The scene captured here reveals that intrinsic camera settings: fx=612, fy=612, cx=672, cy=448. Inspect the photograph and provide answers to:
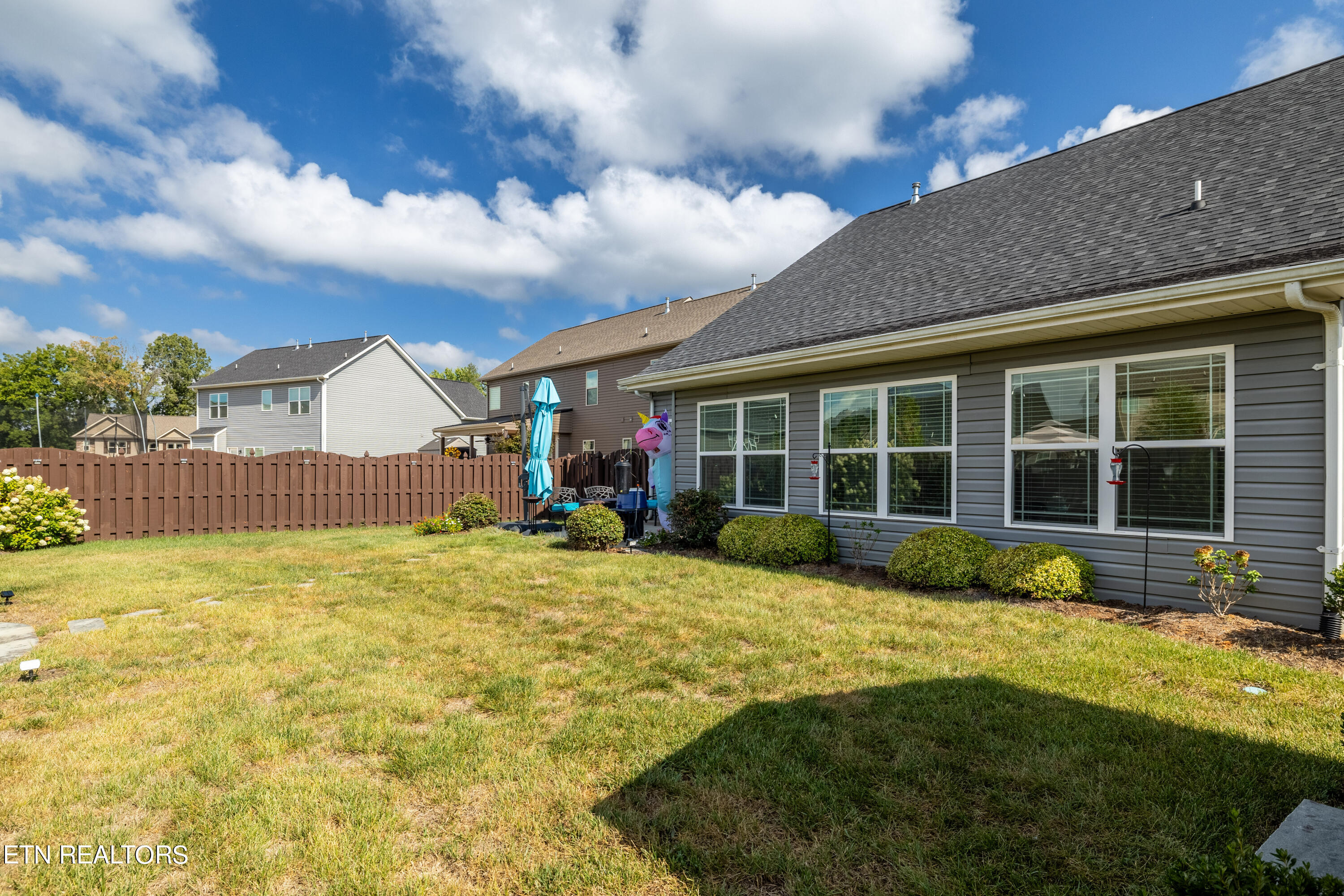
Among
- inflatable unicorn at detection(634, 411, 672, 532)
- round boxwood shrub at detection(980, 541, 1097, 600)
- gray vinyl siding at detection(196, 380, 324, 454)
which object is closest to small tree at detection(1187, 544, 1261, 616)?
round boxwood shrub at detection(980, 541, 1097, 600)

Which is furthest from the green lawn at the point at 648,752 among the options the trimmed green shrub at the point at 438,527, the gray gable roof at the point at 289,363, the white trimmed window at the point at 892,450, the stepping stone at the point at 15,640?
the gray gable roof at the point at 289,363

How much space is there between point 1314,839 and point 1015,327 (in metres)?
4.99

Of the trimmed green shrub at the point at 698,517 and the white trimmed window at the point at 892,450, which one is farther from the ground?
the white trimmed window at the point at 892,450

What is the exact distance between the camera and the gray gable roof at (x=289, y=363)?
27.9 meters

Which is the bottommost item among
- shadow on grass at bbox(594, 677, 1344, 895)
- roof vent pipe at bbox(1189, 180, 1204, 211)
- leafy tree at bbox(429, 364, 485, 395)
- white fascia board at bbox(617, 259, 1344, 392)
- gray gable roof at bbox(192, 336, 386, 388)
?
shadow on grass at bbox(594, 677, 1344, 895)

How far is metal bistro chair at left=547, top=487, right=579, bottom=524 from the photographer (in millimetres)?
12875

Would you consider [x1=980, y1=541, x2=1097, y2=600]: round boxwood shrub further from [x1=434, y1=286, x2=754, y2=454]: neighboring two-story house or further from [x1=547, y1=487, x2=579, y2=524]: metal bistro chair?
[x1=434, y1=286, x2=754, y2=454]: neighboring two-story house

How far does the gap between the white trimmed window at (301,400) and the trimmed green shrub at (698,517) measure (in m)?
24.3

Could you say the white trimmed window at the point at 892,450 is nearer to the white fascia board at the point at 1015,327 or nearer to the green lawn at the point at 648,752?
the white fascia board at the point at 1015,327

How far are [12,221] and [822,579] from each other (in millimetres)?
36761

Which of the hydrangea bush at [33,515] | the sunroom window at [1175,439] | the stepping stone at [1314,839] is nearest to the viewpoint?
the stepping stone at [1314,839]

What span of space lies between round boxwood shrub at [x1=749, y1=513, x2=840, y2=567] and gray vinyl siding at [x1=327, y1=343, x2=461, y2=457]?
82.2 feet

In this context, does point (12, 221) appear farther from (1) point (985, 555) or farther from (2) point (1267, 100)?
(2) point (1267, 100)

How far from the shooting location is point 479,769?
2.74 meters
